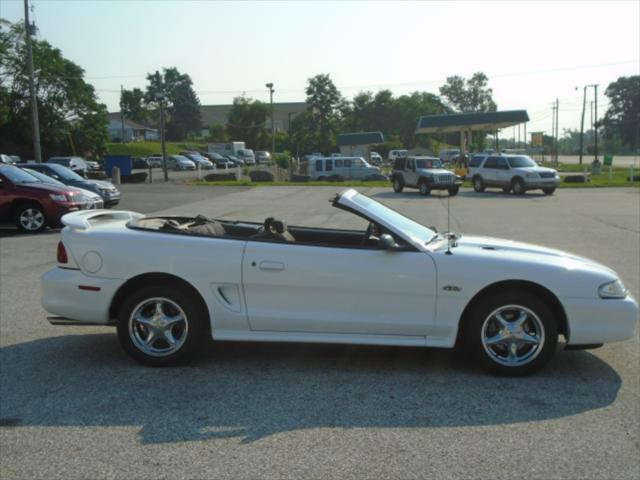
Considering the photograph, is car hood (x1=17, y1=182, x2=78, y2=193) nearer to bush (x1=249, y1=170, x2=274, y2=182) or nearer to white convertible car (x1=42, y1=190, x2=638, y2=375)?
white convertible car (x1=42, y1=190, x2=638, y2=375)

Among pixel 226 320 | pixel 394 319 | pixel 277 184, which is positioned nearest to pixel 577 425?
pixel 394 319

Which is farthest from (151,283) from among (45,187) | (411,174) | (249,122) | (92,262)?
(249,122)

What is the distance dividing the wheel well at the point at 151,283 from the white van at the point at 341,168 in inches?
1516

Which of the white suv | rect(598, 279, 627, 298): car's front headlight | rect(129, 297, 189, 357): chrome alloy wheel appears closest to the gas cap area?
rect(129, 297, 189, 357): chrome alloy wheel

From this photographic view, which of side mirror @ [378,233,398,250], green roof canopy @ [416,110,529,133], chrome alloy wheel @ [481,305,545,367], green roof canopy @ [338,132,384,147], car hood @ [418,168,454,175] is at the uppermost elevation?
green roof canopy @ [416,110,529,133]

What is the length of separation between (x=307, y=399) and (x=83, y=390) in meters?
1.60

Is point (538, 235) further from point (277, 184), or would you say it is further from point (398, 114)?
point (398, 114)

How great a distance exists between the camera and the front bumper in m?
4.98

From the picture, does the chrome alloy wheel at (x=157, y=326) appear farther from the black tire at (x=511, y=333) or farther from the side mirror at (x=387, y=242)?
the black tire at (x=511, y=333)

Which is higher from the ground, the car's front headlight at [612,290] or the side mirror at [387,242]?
the side mirror at [387,242]

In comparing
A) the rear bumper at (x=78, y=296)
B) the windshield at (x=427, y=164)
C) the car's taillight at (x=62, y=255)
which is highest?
the windshield at (x=427, y=164)

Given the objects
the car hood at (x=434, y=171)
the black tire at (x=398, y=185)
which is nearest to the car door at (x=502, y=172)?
the car hood at (x=434, y=171)

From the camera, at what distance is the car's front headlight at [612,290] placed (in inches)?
198

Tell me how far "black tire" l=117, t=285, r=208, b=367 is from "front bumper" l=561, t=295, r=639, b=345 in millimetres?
2756
